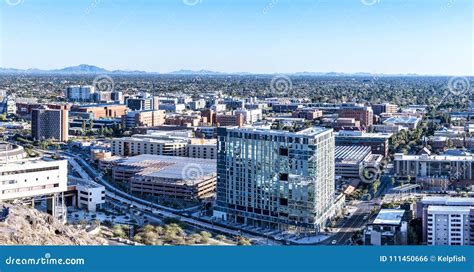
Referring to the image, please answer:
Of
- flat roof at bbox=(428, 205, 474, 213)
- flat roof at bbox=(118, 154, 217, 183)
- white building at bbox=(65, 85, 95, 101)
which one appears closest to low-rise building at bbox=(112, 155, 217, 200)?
flat roof at bbox=(118, 154, 217, 183)

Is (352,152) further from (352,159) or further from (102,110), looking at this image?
(102,110)

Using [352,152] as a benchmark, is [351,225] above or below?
below

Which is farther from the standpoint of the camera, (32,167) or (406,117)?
(406,117)

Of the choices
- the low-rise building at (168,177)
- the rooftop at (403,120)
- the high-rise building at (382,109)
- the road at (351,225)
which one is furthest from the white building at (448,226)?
the high-rise building at (382,109)

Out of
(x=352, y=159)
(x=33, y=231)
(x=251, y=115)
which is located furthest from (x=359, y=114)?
(x=33, y=231)

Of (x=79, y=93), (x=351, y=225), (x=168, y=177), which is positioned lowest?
(x=351, y=225)

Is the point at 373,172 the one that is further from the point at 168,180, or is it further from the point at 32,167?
the point at 32,167

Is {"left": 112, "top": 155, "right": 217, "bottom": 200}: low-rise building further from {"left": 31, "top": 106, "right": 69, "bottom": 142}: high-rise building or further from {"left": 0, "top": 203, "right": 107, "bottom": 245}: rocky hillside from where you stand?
{"left": 0, "top": 203, "right": 107, "bottom": 245}: rocky hillside

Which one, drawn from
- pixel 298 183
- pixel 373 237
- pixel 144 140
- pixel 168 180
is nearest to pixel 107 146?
pixel 144 140
